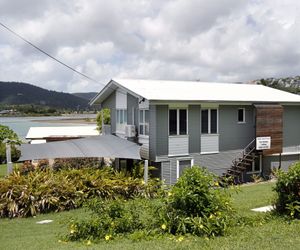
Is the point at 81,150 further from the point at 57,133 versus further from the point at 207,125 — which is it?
the point at 57,133

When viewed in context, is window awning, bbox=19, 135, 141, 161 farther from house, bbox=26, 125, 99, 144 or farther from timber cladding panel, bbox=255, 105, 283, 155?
house, bbox=26, 125, 99, 144

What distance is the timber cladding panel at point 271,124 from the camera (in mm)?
23323

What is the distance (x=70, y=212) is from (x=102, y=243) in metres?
7.39

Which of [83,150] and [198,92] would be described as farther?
[198,92]

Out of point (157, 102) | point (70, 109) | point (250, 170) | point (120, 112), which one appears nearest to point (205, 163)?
point (250, 170)

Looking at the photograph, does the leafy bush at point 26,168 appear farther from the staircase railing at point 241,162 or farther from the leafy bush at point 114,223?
the leafy bush at point 114,223

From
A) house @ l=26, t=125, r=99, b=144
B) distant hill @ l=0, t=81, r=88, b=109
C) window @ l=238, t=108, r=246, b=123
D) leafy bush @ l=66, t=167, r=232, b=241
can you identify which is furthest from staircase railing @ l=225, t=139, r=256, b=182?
distant hill @ l=0, t=81, r=88, b=109

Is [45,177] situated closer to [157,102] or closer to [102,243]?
[157,102]

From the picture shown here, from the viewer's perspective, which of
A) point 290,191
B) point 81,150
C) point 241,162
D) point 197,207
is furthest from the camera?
point 241,162

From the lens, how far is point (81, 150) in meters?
18.8

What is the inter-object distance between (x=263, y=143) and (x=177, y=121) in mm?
6024

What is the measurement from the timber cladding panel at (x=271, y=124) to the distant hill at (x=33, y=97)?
71.9 meters

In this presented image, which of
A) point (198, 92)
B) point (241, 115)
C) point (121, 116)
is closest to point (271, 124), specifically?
point (241, 115)

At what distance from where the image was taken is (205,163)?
22.5 metres
